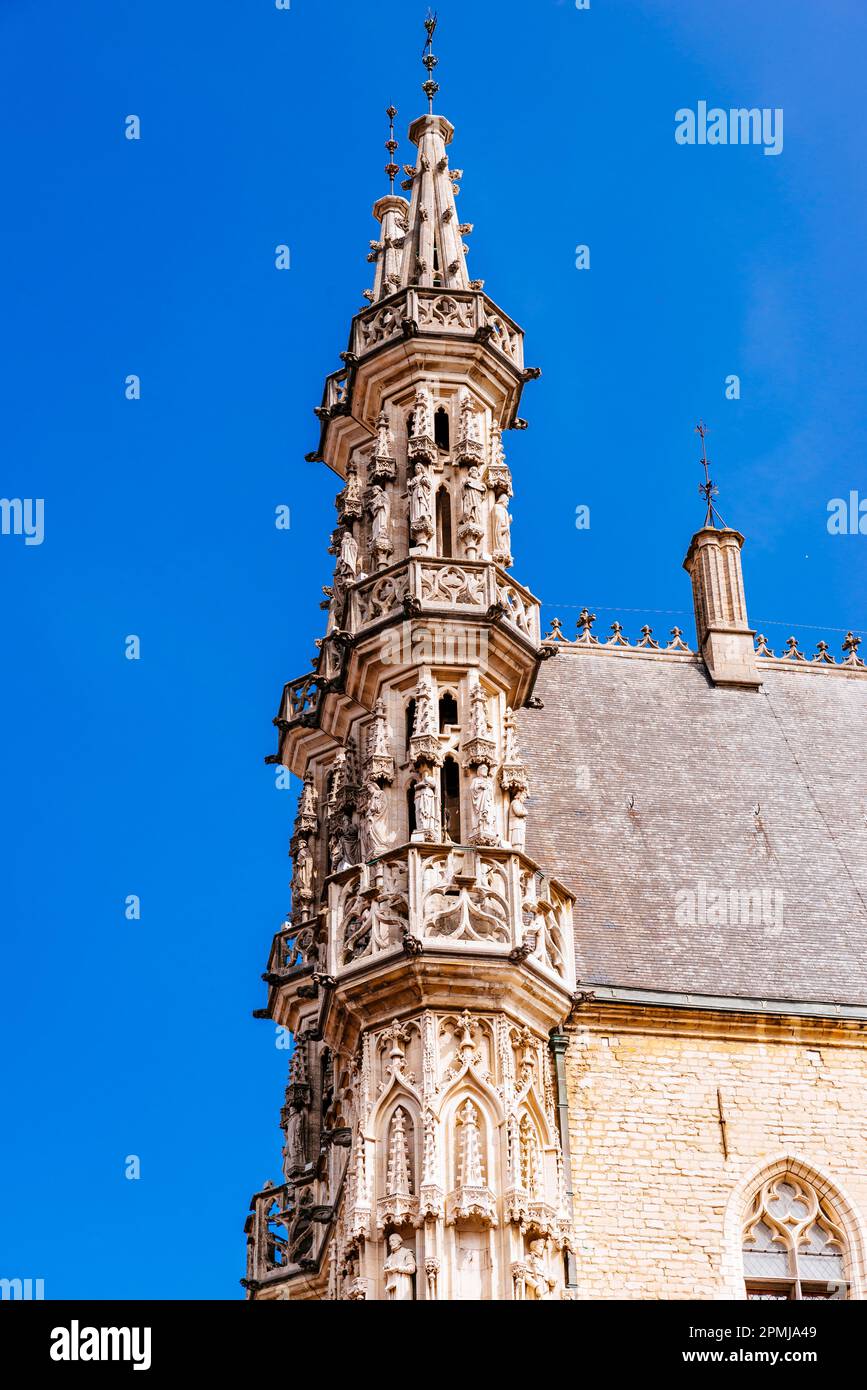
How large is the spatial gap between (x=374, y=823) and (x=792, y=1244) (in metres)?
5.66

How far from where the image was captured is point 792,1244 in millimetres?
20203

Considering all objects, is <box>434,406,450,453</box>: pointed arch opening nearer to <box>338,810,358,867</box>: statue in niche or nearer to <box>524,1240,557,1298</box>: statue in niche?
<box>338,810,358,867</box>: statue in niche

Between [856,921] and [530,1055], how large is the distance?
17.7ft

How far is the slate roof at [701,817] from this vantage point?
2238 centimetres

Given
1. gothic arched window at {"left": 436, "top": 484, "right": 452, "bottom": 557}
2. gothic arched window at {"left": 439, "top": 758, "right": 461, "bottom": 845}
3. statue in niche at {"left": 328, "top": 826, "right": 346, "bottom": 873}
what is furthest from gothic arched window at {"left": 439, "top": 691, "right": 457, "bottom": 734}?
gothic arched window at {"left": 436, "top": 484, "right": 452, "bottom": 557}

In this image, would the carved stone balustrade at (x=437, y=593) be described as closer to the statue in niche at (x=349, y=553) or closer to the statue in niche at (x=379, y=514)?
the statue in niche at (x=379, y=514)

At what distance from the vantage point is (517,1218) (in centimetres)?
1808

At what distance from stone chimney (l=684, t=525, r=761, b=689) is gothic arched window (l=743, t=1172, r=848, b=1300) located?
28.6 feet

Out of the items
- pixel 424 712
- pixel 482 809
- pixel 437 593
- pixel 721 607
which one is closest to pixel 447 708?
pixel 424 712

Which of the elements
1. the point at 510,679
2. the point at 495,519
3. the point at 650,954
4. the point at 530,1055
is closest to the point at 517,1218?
the point at 530,1055

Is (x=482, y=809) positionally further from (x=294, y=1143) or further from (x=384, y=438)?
(x=294, y=1143)

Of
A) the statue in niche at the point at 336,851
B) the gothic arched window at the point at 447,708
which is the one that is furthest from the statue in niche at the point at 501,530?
the statue in niche at the point at 336,851

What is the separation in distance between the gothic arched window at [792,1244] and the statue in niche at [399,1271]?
3.76 metres
